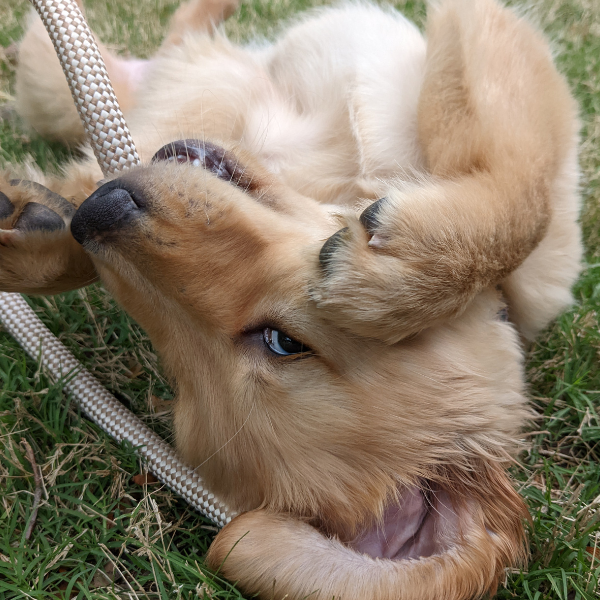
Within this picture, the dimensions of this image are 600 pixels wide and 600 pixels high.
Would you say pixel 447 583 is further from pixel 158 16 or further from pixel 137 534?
pixel 158 16

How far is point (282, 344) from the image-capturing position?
70.2 inches

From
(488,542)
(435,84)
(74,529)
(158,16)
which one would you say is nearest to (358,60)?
(435,84)

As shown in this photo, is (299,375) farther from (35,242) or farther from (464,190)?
(35,242)

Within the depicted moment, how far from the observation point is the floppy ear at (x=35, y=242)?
79.3 inches

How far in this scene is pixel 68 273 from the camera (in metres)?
2.14

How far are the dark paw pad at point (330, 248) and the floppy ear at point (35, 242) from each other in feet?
3.19

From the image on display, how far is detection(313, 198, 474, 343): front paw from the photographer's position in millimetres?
1633

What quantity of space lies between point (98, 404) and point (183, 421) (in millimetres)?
546

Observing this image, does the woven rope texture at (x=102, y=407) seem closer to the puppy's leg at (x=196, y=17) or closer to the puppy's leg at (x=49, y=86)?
the puppy's leg at (x=49, y=86)

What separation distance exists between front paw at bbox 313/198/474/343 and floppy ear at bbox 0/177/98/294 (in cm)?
99

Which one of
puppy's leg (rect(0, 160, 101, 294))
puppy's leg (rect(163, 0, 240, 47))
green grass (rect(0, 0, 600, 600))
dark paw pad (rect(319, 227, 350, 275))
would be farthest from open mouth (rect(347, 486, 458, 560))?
puppy's leg (rect(163, 0, 240, 47))

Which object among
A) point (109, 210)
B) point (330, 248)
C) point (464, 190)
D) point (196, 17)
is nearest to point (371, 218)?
point (330, 248)

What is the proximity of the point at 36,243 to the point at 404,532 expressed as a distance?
5.19ft

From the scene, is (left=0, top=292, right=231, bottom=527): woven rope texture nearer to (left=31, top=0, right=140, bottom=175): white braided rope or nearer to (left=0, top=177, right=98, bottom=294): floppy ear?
(left=0, top=177, right=98, bottom=294): floppy ear
